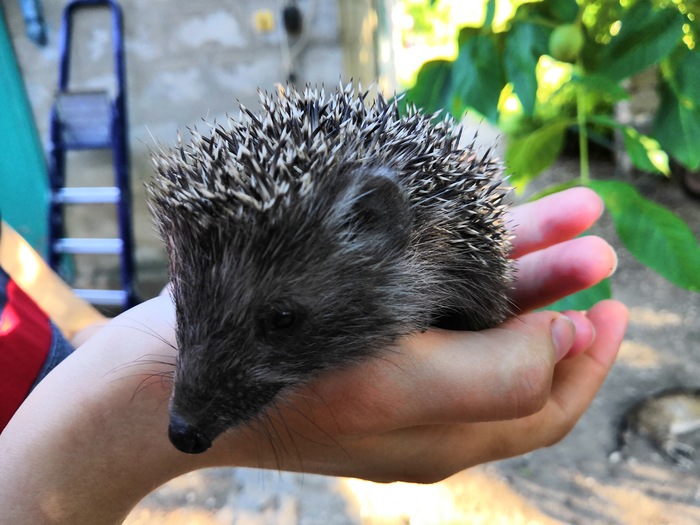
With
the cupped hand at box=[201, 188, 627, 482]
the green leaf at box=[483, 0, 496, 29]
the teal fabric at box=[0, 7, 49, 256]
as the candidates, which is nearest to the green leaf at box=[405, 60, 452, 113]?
the green leaf at box=[483, 0, 496, 29]

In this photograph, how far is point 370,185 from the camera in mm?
→ 1043

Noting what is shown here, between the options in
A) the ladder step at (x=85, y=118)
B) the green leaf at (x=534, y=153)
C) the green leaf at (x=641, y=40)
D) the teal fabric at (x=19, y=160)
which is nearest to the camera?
the green leaf at (x=641, y=40)

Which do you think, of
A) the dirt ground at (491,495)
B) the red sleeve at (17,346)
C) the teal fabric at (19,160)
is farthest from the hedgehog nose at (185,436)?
the teal fabric at (19,160)

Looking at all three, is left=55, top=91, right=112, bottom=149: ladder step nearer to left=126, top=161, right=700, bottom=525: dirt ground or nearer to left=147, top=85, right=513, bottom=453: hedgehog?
left=126, top=161, right=700, bottom=525: dirt ground

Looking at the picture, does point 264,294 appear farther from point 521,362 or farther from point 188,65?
point 188,65

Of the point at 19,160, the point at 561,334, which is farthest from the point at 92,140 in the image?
the point at 561,334

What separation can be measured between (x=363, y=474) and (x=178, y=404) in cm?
54

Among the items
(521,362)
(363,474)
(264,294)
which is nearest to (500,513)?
(363,474)

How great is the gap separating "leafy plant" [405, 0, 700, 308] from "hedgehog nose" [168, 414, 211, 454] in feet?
Result: 3.11

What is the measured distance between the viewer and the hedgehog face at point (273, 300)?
0.99 meters

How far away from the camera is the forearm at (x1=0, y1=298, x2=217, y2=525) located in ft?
3.32

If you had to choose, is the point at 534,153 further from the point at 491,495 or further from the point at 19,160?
the point at 19,160

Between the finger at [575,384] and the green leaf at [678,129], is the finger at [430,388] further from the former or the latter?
the green leaf at [678,129]

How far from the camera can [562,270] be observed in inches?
58.2
